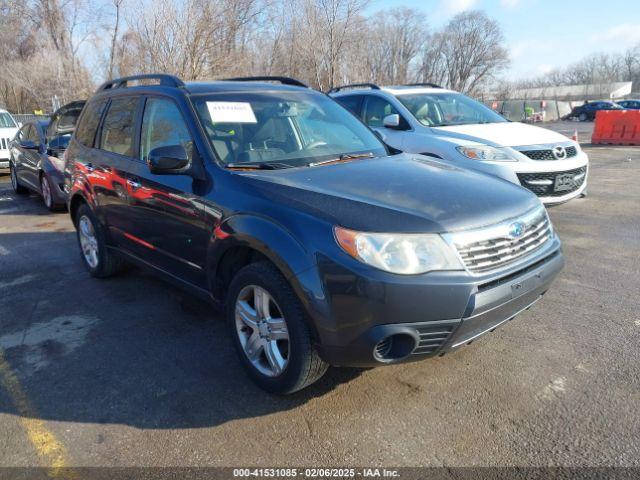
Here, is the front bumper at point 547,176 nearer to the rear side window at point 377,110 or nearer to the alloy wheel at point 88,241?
the rear side window at point 377,110

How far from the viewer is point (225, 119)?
356 centimetres

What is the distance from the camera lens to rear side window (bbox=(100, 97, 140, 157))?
13.7ft

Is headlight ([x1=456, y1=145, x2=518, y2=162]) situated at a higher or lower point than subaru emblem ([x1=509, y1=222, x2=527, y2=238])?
lower

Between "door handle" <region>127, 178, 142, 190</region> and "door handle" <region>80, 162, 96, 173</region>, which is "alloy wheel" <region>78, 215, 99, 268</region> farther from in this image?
"door handle" <region>127, 178, 142, 190</region>

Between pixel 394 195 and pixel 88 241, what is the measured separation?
3.62 meters

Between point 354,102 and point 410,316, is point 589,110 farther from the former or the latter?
point 410,316

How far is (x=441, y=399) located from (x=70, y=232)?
19.8 feet

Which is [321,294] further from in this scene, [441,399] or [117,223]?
[117,223]

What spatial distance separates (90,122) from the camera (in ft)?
16.6

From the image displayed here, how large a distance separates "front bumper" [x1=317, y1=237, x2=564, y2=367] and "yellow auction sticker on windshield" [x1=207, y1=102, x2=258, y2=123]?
1.68 m

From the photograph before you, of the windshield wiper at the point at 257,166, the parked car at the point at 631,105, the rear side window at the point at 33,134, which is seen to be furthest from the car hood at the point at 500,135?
the parked car at the point at 631,105

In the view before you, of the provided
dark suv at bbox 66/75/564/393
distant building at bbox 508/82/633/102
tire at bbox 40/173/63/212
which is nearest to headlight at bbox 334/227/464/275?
dark suv at bbox 66/75/564/393

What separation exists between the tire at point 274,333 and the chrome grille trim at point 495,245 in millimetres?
876

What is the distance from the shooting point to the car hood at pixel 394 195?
255cm
